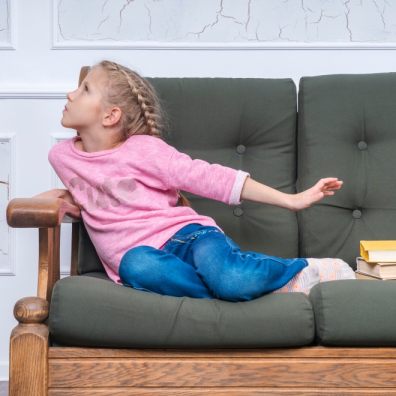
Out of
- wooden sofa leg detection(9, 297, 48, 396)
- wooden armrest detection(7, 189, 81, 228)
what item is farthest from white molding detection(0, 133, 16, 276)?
wooden sofa leg detection(9, 297, 48, 396)

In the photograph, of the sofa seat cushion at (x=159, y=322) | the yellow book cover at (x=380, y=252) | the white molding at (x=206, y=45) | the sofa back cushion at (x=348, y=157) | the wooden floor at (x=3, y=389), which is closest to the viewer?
the sofa seat cushion at (x=159, y=322)

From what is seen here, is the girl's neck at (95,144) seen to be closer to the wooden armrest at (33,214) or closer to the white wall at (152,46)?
the wooden armrest at (33,214)

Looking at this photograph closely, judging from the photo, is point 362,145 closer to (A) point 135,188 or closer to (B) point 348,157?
(B) point 348,157

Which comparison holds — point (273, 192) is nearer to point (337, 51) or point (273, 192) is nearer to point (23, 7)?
point (337, 51)

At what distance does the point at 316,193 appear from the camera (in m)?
1.80

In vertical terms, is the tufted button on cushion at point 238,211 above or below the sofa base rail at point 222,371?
above

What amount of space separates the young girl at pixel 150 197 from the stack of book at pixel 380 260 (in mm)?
81

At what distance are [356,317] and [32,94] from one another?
1337 mm

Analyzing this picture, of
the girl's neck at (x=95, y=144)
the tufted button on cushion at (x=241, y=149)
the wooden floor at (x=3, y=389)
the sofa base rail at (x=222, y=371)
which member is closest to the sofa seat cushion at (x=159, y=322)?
the sofa base rail at (x=222, y=371)

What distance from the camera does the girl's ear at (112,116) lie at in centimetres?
201

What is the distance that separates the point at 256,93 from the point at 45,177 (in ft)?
2.40

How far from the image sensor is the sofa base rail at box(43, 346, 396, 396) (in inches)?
61.9

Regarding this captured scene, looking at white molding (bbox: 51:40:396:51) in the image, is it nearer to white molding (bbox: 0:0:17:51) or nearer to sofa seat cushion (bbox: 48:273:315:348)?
white molding (bbox: 0:0:17:51)

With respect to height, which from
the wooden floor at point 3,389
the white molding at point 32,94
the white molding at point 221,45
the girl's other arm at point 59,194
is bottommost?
the wooden floor at point 3,389
